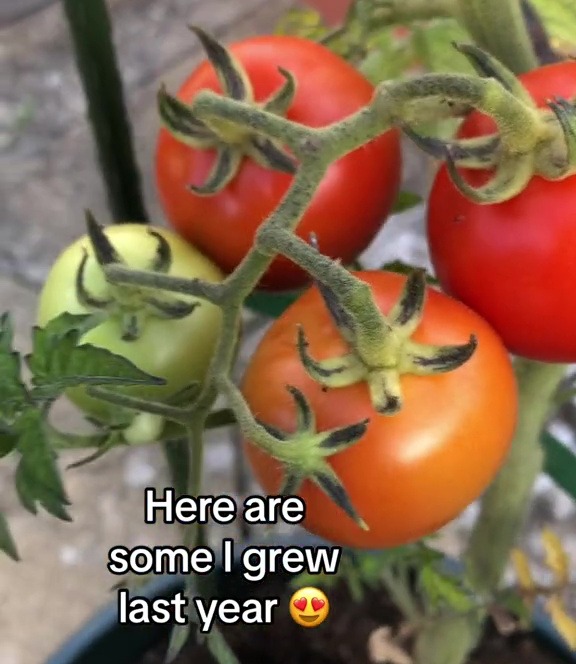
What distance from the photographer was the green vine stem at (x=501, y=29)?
38 centimetres

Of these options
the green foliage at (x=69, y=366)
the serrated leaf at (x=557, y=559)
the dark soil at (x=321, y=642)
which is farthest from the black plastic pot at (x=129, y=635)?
the green foliage at (x=69, y=366)

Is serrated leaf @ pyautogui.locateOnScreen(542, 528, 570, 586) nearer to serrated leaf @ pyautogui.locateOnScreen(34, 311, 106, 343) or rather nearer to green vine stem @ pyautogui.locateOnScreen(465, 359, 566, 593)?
green vine stem @ pyautogui.locateOnScreen(465, 359, 566, 593)

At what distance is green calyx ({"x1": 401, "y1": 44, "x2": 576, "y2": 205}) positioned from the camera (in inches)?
12.2

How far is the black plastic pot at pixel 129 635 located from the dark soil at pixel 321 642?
0.7 inches

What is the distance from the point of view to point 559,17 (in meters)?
0.40

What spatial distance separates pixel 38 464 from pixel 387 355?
0.43ft

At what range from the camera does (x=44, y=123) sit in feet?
4.40

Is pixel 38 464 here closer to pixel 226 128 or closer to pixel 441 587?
pixel 226 128

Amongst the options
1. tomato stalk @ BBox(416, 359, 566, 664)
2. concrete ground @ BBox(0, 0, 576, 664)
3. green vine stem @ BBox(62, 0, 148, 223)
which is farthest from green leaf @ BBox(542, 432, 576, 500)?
concrete ground @ BBox(0, 0, 576, 664)

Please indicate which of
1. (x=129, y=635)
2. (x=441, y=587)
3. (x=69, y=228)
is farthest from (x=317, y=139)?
(x=69, y=228)

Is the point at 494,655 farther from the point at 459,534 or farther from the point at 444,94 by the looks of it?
the point at 444,94

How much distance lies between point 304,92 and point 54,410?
2.61 feet

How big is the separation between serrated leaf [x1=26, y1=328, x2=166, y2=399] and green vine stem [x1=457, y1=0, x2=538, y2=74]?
0.71 feet

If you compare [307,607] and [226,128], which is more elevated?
[226,128]
